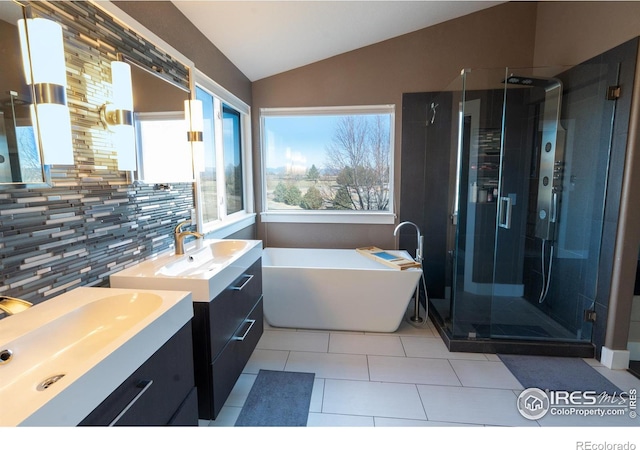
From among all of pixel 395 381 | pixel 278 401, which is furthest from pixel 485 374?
pixel 278 401

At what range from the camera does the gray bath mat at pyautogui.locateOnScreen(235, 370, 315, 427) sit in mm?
1774

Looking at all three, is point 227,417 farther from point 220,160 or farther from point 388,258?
point 220,160

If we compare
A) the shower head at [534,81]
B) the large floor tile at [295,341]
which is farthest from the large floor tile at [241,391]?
the shower head at [534,81]

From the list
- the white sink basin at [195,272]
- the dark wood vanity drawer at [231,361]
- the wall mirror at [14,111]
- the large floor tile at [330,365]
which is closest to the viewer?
the wall mirror at [14,111]

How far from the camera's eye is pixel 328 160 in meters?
3.52

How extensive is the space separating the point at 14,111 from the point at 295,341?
2.25m

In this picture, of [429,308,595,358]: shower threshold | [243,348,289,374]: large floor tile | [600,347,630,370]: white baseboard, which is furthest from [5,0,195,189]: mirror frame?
[600,347,630,370]: white baseboard

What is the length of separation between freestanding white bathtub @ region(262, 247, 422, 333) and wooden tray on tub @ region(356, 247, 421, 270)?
3.1 inches

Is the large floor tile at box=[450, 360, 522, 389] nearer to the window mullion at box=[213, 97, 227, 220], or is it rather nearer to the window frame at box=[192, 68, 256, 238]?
the window frame at box=[192, 68, 256, 238]

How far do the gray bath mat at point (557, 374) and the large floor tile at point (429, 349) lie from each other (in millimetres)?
247

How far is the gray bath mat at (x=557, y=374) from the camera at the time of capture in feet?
6.73

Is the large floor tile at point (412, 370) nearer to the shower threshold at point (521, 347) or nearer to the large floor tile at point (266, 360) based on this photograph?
the shower threshold at point (521, 347)

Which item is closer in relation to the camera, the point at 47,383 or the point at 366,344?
the point at 47,383
